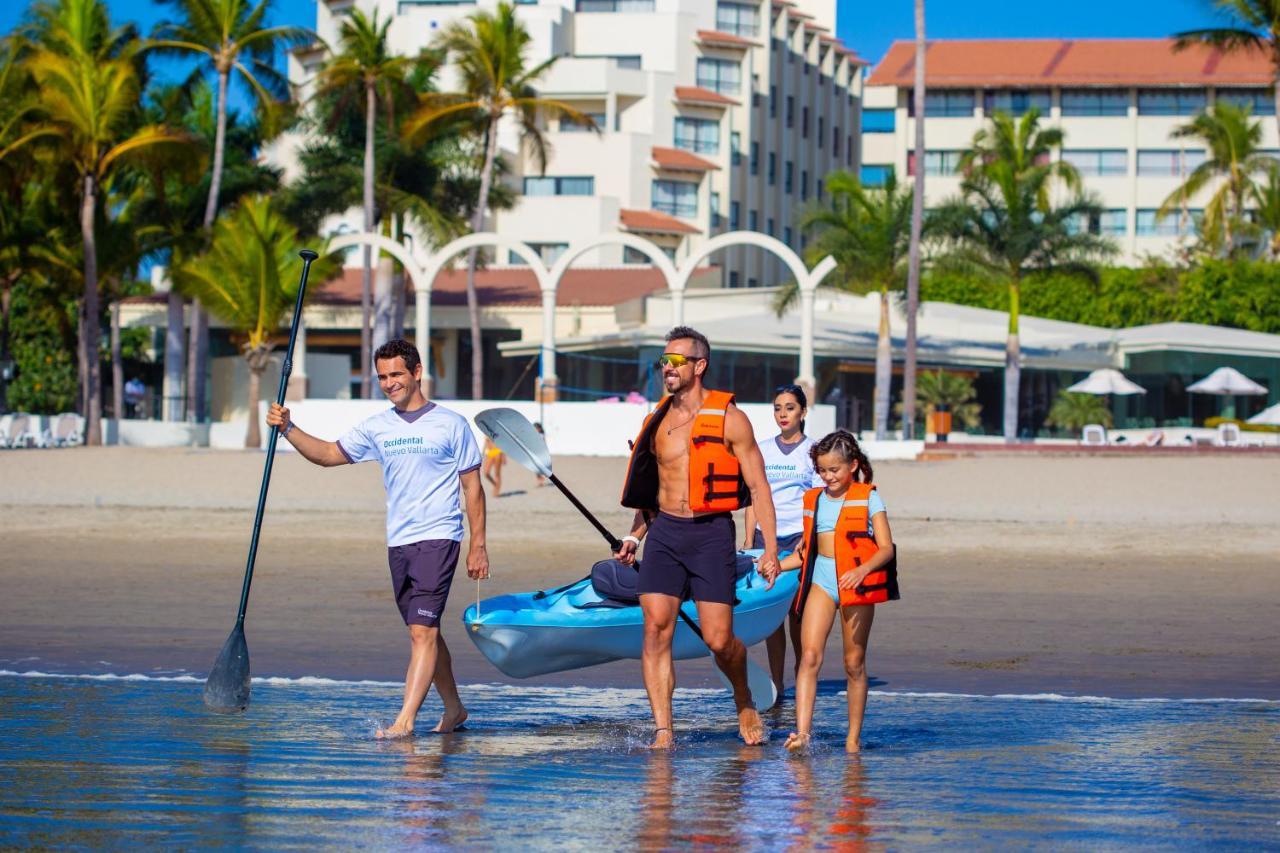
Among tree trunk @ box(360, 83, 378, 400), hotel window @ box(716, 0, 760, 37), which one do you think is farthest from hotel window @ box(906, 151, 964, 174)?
tree trunk @ box(360, 83, 378, 400)

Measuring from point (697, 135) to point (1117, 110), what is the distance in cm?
2093

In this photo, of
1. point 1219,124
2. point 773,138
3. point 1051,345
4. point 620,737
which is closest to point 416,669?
point 620,737

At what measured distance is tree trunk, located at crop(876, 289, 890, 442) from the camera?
1467 inches

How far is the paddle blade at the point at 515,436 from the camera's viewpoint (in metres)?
8.37

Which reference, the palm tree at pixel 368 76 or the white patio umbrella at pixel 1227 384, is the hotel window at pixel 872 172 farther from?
the palm tree at pixel 368 76

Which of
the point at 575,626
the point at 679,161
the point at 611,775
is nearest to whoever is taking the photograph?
the point at 611,775

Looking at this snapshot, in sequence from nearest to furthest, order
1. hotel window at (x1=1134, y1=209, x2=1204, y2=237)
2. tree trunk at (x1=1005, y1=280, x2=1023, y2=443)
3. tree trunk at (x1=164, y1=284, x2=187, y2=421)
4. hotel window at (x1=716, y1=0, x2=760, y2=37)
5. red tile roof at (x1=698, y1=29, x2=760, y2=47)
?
tree trunk at (x1=1005, y1=280, x2=1023, y2=443)
tree trunk at (x1=164, y1=284, x2=187, y2=421)
red tile roof at (x1=698, y1=29, x2=760, y2=47)
hotel window at (x1=716, y1=0, x2=760, y2=37)
hotel window at (x1=1134, y1=209, x2=1204, y2=237)

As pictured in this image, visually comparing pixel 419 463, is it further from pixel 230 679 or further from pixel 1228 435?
pixel 1228 435

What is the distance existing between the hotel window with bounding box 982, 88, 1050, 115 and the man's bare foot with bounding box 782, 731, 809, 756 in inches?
2782

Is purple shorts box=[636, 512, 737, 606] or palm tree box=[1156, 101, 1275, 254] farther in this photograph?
palm tree box=[1156, 101, 1275, 254]

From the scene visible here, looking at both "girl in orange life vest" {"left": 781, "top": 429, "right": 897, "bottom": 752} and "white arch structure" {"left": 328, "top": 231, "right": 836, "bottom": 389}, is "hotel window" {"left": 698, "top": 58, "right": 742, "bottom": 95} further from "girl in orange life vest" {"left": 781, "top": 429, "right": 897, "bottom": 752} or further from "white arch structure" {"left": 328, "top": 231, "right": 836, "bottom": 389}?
"girl in orange life vest" {"left": 781, "top": 429, "right": 897, "bottom": 752}

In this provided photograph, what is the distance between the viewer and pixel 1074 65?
76000mm

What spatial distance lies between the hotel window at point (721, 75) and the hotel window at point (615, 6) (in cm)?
291

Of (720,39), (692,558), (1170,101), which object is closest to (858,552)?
(692,558)
